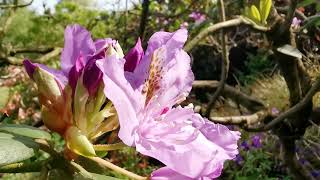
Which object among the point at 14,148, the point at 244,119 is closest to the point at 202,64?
the point at 244,119

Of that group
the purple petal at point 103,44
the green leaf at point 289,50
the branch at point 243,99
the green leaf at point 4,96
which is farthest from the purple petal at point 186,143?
the branch at point 243,99

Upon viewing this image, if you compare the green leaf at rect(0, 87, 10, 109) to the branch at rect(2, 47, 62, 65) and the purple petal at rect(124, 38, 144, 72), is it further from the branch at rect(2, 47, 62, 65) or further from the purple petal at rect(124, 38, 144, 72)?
the branch at rect(2, 47, 62, 65)

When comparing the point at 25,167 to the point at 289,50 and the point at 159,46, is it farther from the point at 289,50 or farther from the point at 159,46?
the point at 289,50

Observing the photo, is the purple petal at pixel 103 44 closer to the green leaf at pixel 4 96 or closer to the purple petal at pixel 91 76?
the purple petal at pixel 91 76

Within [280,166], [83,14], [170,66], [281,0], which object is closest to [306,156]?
[280,166]

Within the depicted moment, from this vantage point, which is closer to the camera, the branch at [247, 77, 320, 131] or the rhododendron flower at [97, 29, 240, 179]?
the rhododendron flower at [97, 29, 240, 179]

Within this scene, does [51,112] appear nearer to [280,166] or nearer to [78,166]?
[78,166]

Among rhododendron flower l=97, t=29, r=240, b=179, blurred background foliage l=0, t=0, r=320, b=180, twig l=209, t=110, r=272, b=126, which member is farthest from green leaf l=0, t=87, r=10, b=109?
twig l=209, t=110, r=272, b=126
